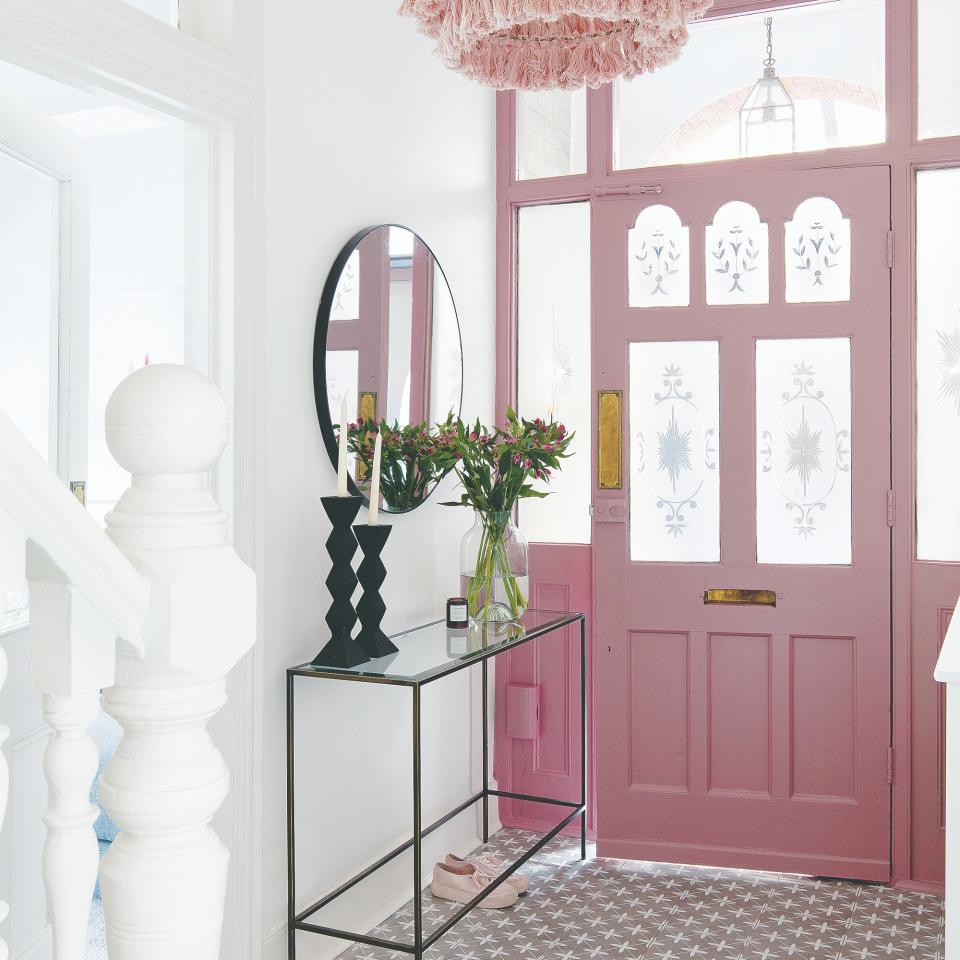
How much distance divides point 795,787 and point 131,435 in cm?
303

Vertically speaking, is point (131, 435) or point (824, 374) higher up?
point (824, 374)

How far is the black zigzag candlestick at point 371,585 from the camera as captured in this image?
2.53 metres

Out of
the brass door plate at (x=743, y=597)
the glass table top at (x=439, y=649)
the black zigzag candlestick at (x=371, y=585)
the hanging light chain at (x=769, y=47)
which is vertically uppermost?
the hanging light chain at (x=769, y=47)

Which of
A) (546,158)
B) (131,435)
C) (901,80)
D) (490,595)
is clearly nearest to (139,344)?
(546,158)

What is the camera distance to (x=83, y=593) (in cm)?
70

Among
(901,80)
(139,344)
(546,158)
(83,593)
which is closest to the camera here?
(83,593)

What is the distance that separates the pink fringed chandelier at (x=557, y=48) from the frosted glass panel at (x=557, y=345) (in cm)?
185

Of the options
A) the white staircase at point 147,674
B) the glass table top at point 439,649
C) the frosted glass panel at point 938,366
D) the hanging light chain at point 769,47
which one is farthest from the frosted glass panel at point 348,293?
the white staircase at point 147,674

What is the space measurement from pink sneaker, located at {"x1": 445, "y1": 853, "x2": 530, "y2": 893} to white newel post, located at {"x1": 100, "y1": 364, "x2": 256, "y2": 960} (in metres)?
2.44

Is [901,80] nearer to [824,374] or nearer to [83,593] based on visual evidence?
[824,374]

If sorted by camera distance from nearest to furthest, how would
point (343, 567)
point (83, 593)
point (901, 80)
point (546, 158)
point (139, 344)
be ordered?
1. point (83, 593)
2. point (343, 567)
3. point (901, 80)
4. point (546, 158)
5. point (139, 344)

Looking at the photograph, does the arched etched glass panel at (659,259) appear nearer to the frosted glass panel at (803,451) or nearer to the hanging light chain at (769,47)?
the frosted glass panel at (803,451)

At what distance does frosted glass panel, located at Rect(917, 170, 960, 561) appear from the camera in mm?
3195

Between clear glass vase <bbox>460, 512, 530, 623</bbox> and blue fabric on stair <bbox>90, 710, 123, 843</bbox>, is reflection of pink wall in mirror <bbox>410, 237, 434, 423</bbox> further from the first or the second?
blue fabric on stair <bbox>90, 710, 123, 843</bbox>
